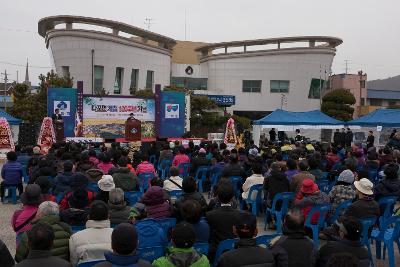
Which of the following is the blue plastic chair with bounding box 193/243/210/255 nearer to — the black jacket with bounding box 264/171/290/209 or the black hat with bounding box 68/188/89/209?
the black hat with bounding box 68/188/89/209

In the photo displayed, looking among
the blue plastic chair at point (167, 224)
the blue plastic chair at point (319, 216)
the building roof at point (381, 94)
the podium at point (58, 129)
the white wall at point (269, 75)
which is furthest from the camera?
the building roof at point (381, 94)

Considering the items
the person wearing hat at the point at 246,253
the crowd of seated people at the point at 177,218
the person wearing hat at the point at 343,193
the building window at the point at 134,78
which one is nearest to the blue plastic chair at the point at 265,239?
the crowd of seated people at the point at 177,218

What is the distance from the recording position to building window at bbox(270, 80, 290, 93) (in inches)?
2269

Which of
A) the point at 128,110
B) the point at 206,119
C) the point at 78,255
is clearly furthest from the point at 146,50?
the point at 78,255

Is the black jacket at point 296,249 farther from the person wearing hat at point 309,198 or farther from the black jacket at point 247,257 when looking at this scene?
the person wearing hat at point 309,198

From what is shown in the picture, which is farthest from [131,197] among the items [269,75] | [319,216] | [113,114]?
[269,75]

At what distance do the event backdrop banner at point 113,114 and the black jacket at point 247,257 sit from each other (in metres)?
20.5

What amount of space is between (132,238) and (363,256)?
2.00 m

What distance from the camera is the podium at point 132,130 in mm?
22297

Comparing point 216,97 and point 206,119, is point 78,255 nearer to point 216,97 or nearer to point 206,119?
point 206,119

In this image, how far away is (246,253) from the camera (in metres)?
3.68

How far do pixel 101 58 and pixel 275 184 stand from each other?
136ft

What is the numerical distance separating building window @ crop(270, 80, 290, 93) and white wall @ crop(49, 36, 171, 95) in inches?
585

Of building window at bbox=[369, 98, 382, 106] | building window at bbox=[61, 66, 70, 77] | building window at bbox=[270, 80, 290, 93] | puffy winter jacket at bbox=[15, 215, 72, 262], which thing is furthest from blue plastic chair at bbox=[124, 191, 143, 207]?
building window at bbox=[369, 98, 382, 106]
